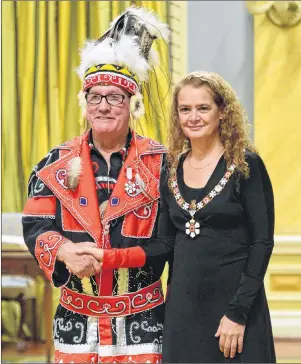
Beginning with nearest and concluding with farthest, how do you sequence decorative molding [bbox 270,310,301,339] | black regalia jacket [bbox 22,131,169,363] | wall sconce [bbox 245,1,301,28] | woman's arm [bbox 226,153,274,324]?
woman's arm [bbox 226,153,274,324] → black regalia jacket [bbox 22,131,169,363] → decorative molding [bbox 270,310,301,339] → wall sconce [bbox 245,1,301,28]

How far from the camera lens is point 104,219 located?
8.75ft

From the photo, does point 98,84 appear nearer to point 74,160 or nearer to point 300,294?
point 74,160

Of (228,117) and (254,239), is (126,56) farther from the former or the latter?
(254,239)

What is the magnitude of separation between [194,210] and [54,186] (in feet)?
1.69

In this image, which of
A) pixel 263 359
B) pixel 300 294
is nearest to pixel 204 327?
pixel 263 359

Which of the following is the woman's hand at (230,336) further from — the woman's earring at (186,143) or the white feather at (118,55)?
the white feather at (118,55)

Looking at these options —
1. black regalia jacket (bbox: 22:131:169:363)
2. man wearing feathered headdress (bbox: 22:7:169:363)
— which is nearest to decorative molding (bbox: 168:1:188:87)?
man wearing feathered headdress (bbox: 22:7:169:363)

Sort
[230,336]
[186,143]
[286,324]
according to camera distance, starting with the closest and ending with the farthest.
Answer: [230,336]
[186,143]
[286,324]

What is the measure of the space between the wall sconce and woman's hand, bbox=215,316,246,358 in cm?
286

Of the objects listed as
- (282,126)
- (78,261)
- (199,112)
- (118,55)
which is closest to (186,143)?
(199,112)

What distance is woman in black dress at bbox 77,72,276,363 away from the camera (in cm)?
245

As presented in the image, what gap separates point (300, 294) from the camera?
4.92 m

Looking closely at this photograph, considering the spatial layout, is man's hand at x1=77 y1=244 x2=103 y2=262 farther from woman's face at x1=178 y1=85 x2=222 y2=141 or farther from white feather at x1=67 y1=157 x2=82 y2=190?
woman's face at x1=178 y1=85 x2=222 y2=141

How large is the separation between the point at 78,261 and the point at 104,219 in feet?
0.62
